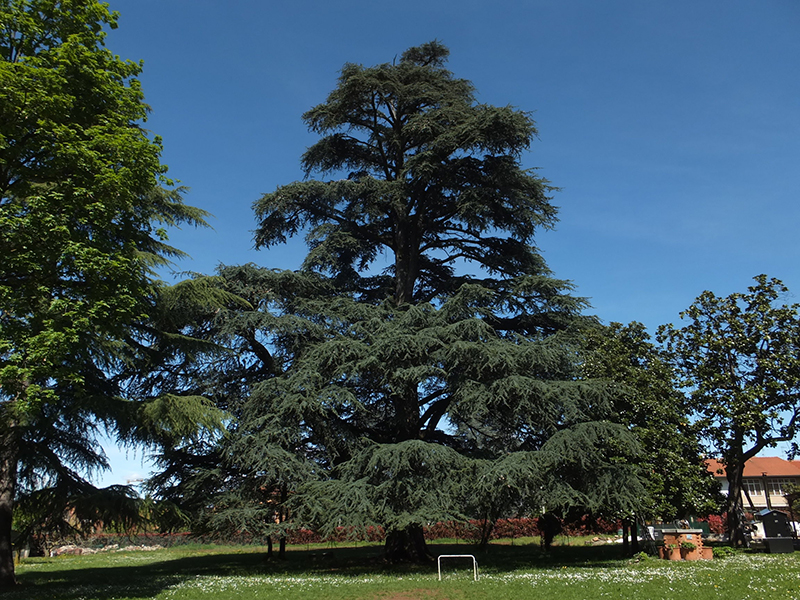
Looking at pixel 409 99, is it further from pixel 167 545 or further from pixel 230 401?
pixel 167 545

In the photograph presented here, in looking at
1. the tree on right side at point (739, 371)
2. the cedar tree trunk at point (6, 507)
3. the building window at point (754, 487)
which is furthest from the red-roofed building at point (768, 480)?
the cedar tree trunk at point (6, 507)

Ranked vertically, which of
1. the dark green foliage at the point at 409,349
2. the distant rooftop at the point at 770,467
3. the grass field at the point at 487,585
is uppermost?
the dark green foliage at the point at 409,349

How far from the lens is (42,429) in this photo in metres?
14.0

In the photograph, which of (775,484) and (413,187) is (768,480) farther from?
(413,187)

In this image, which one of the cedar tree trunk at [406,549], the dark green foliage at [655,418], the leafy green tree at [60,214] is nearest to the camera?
the leafy green tree at [60,214]

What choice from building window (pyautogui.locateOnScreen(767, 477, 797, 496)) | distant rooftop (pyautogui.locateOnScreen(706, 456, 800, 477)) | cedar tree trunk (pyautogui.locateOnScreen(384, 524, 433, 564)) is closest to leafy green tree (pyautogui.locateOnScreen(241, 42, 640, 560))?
cedar tree trunk (pyautogui.locateOnScreen(384, 524, 433, 564))

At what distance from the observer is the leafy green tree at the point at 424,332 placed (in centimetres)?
1491

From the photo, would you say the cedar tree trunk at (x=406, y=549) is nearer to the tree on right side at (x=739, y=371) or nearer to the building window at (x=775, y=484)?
the tree on right side at (x=739, y=371)

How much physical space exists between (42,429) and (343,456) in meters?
8.46

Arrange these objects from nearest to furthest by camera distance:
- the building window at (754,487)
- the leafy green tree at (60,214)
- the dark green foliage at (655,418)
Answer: the leafy green tree at (60,214), the dark green foliage at (655,418), the building window at (754,487)

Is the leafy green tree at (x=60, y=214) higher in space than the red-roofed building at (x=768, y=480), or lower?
higher

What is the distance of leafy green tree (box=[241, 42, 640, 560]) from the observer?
14906 mm

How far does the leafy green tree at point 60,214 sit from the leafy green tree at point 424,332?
19.1 feet

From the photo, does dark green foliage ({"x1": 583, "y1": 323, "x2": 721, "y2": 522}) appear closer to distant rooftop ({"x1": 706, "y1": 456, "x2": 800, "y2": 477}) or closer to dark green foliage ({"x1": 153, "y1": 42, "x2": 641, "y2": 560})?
dark green foliage ({"x1": 153, "y1": 42, "x2": 641, "y2": 560})
